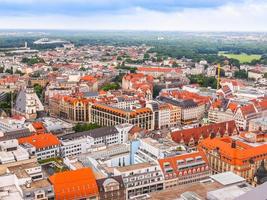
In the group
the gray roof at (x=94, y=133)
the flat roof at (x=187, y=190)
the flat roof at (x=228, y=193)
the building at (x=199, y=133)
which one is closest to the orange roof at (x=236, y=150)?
the building at (x=199, y=133)

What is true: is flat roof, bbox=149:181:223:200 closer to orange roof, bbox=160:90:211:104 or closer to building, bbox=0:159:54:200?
building, bbox=0:159:54:200

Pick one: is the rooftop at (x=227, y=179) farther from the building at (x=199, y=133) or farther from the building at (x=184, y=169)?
the building at (x=199, y=133)

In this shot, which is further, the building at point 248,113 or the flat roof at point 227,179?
the building at point 248,113

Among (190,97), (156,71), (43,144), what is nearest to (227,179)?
(43,144)

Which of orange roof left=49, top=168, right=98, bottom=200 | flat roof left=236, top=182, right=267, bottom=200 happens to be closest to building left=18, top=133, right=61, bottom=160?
orange roof left=49, top=168, right=98, bottom=200

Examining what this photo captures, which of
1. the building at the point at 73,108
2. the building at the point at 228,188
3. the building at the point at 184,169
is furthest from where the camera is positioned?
the building at the point at 73,108

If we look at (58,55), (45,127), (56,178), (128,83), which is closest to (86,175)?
(56,178)
